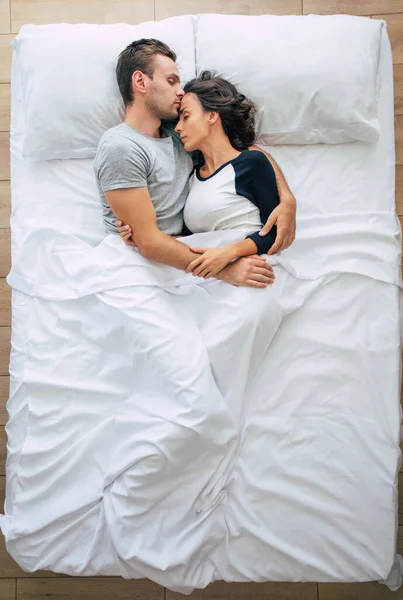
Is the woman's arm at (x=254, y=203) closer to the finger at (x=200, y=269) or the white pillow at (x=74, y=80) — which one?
the finger at (x=200, y=269)

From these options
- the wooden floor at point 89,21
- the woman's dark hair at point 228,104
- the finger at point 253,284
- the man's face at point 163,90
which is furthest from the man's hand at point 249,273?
the wooden floor at point 89,21

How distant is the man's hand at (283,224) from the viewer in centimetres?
167

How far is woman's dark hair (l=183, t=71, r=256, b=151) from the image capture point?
1.70 meters

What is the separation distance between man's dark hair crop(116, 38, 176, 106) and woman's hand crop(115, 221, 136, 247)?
0.35 m

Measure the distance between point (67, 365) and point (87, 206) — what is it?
18.1 inches

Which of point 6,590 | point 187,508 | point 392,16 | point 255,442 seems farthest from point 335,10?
point 6,590

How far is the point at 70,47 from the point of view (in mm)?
1751

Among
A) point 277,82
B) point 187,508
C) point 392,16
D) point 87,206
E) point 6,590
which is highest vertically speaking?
point 392,16

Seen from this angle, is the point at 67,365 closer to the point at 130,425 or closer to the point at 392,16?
the point at 130,425

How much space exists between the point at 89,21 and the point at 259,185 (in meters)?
0.83

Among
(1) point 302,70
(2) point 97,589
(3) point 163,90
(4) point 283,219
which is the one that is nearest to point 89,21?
(3) point 163,90

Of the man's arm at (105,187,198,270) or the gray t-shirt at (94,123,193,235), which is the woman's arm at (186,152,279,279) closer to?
the man's arm at (105,187,198,270)

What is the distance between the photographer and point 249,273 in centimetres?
164

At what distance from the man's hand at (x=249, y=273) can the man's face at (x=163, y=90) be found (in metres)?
0.45
